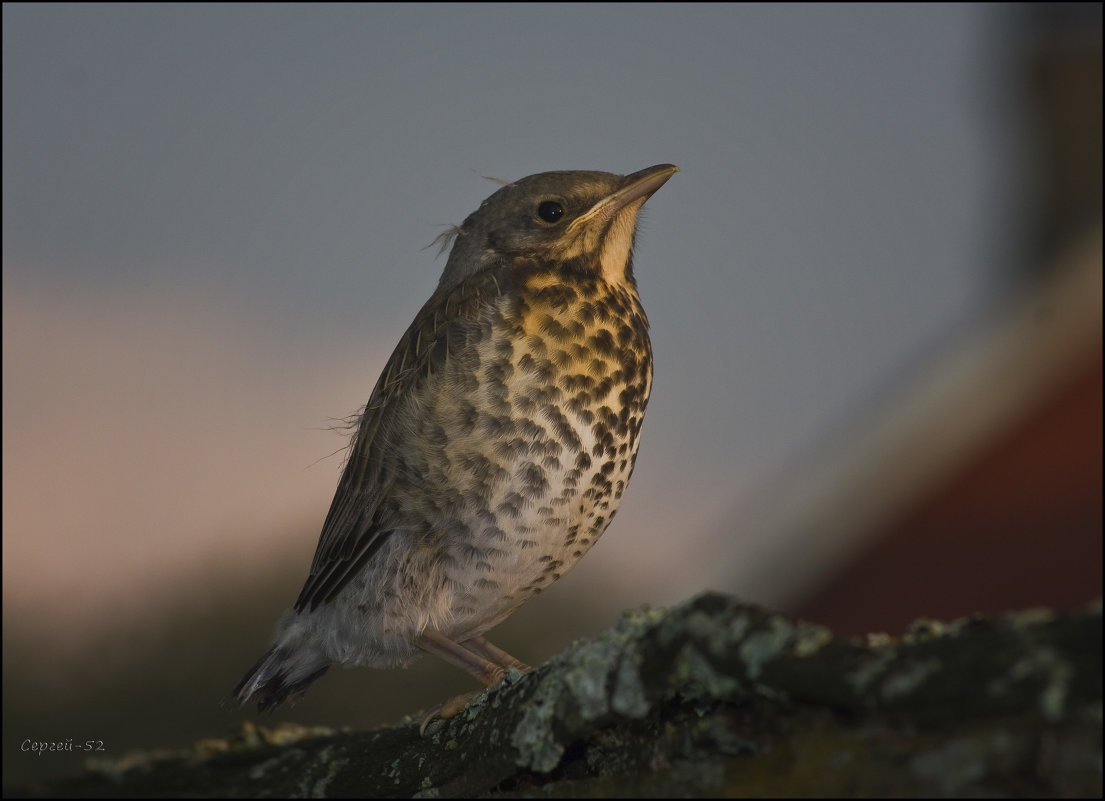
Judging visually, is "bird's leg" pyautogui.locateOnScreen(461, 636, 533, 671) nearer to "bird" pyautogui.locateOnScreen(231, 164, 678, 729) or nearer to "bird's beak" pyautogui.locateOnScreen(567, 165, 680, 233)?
"bird" pyautogui.locateOnScreen(231, 164, 678, 729)

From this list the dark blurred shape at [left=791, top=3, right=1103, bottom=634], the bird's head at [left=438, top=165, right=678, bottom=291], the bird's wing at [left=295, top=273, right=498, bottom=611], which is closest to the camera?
the bird's wing at [left=295, top=273, right=498, bottom=611]

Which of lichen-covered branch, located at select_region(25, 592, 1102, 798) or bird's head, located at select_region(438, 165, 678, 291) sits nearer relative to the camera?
lichen-covered branch, located at select_region(25, 592, 1102, 798)

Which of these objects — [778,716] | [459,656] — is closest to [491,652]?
[459,656]

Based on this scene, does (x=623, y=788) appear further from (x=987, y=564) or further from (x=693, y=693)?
(x=987, y=564)

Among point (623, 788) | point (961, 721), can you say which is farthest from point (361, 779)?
point (961, 721)

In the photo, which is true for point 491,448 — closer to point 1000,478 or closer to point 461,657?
point 461,657

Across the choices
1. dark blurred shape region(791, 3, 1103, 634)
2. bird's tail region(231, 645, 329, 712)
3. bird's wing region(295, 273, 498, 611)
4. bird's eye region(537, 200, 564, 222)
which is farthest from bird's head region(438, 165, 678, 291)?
dark blurred shape region(791, 3, 1103, 634)

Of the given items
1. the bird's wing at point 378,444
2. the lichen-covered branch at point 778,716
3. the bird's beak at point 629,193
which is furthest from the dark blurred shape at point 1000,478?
the lichen-covered branch at point 778,716
